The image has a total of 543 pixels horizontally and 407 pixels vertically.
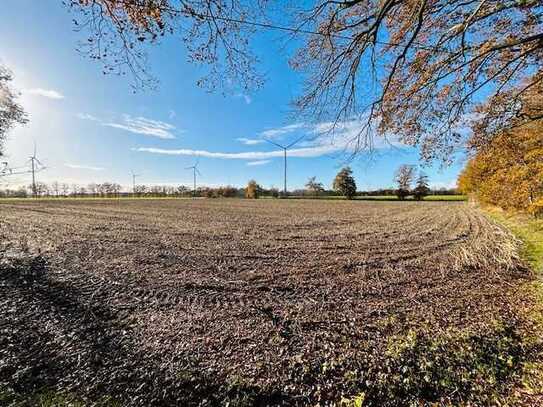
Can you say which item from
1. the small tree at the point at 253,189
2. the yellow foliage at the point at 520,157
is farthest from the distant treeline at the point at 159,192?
the yellow foliage at the point at 520,157

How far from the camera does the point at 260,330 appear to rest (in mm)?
3828

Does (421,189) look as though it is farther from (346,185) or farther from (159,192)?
(159,192)

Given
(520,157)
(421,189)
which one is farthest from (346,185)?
(520,157)

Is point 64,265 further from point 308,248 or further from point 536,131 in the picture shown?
point 536,131

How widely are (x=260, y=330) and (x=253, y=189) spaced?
8880cm

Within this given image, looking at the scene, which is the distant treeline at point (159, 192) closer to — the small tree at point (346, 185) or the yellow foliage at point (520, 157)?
the small tree at point (346, 185)

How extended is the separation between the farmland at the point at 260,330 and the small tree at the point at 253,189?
84.5 m

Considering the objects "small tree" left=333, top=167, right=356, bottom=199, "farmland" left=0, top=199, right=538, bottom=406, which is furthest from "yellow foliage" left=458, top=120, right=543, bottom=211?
"small tree" left=333, top=167, right=356, bottom=199

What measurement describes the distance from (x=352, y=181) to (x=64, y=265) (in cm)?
7579

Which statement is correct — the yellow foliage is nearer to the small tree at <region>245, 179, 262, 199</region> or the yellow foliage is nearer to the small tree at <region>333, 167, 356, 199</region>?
the small tree at <region>333, 167, 356, 199</region>

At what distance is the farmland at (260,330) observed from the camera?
2.72 m

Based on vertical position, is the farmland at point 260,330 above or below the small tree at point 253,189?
below

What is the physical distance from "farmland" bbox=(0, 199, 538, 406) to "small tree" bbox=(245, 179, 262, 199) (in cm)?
8449

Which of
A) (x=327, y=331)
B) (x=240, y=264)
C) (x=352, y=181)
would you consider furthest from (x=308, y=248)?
(x=352, y=181)
